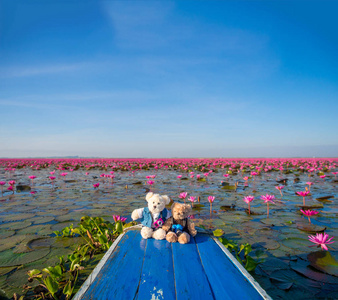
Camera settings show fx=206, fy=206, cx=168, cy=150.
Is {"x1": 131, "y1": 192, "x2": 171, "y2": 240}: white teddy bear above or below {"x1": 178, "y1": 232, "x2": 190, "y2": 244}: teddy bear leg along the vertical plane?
above

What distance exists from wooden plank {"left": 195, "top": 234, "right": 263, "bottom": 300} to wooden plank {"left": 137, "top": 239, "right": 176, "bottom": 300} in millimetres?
229

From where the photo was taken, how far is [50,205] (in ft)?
15.3

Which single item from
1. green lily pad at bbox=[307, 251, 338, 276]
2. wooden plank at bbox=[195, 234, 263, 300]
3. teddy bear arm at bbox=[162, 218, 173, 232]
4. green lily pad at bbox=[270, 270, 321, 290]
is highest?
teddy bear arm at bbox=[162, 218, 173, 232]

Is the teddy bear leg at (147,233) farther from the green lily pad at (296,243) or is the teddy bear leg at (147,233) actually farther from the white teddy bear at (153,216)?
the green lily pad at (296,243)

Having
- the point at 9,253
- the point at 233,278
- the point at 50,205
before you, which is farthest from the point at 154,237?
the point at 50,205

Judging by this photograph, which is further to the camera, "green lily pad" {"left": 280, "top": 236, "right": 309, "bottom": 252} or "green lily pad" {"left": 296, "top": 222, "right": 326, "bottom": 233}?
"green lily pad" {"left": 296, "top": 222, "right": 326, "bottom": 233}

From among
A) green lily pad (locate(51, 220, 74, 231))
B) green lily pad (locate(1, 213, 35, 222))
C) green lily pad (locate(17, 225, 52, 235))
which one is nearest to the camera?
green lily pad (locate(17, 225, 52, 235))

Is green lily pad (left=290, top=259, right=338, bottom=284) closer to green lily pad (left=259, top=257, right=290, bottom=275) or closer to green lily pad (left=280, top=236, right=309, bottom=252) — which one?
green lily pad (left=259, top=257, right=290, bottom=275)

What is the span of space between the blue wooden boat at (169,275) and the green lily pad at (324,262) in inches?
48.6

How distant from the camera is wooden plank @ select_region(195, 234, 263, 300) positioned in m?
1.04

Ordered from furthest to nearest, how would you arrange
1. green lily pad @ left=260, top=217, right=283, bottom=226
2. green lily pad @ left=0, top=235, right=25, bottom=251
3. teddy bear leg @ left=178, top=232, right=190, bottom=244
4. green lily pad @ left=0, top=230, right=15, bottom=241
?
green lily pad @ left=260, top=217, right=283, bottom=226
green lily pad @ left=0, top=230, right=15, bottom=241
green lily pad @ left=0, top=235, right=25, bottom=251
teddy bear leg @ left=178, top=232, right=190, bottom=244

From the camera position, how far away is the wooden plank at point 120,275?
1.05 meters

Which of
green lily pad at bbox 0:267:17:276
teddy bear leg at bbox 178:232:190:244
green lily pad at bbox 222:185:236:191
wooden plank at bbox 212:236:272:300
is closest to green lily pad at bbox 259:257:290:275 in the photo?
wooden plank at bbox 212:236:272:300

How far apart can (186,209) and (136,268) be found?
0.76 metres
